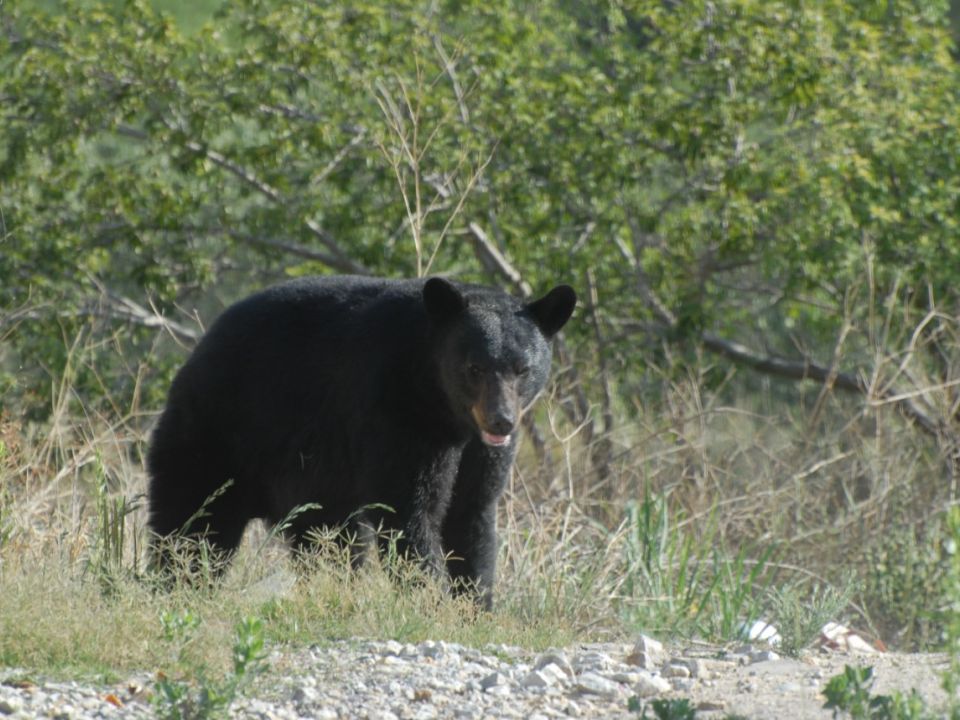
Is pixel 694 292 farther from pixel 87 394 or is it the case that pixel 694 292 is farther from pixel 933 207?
pixel 87 394

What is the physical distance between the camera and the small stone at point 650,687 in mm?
4516

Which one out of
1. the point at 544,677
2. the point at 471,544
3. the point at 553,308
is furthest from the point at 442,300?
the point at 544,677

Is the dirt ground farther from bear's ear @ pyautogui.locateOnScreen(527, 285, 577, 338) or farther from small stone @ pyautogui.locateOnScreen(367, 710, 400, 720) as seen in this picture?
bear's ear @ pyautogui.locateOnScreen(527, 285, 577, 338)

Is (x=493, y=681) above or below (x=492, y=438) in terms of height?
below

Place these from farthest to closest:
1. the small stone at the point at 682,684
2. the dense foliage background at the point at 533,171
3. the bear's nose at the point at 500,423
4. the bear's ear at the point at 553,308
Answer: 1. the dense foliage background at the point at 533,171
2. the bear's ear at the point at 553,308
3. the bear's nose at the point at 500,423
4. the small stone at the point at 682,684

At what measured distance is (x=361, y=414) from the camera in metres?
6.14

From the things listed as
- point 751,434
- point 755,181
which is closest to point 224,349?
point 751,434

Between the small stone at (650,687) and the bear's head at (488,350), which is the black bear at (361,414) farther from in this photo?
the small stone at (650,687)

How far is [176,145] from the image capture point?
11172 millimetres

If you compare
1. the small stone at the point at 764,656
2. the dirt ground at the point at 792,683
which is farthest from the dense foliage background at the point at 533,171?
the dirt ground at the point at 792,683

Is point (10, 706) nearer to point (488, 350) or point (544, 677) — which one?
point (544, 677)

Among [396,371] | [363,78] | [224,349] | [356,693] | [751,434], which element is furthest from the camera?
[363,78]

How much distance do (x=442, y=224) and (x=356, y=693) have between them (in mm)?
7475

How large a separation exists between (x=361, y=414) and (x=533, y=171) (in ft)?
18.5
